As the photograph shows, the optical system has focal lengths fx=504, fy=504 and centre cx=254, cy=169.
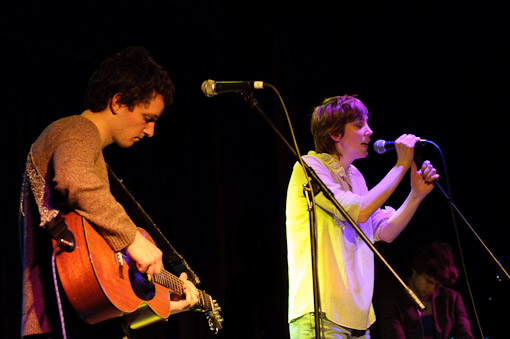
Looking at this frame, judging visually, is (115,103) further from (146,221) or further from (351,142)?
(351,142)

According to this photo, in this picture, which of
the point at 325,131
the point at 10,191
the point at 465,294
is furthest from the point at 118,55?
the point at 465,294

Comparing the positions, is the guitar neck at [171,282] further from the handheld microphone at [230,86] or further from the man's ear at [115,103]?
the handheld microphone at [230,86]

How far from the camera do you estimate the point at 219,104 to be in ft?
16.1

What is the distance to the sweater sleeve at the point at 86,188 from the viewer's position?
5.58 feet

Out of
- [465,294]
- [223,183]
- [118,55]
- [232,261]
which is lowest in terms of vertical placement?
[465,294]

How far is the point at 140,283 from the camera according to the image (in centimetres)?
204

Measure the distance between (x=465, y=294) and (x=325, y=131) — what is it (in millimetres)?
3228

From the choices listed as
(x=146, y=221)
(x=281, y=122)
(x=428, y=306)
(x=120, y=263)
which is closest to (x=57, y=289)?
(x=120, y=263)

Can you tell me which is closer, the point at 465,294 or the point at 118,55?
the point at 118,55

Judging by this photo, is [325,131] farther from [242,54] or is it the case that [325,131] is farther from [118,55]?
[242,54]

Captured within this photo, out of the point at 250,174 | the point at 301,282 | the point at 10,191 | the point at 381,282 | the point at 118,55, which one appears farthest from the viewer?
the point at 250,174

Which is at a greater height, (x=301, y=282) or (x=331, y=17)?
(x=331, y=17)

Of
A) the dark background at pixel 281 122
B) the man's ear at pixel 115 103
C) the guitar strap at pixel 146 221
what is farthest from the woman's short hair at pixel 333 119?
the dark background at pixel 281 122

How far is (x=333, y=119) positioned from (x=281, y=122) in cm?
183
